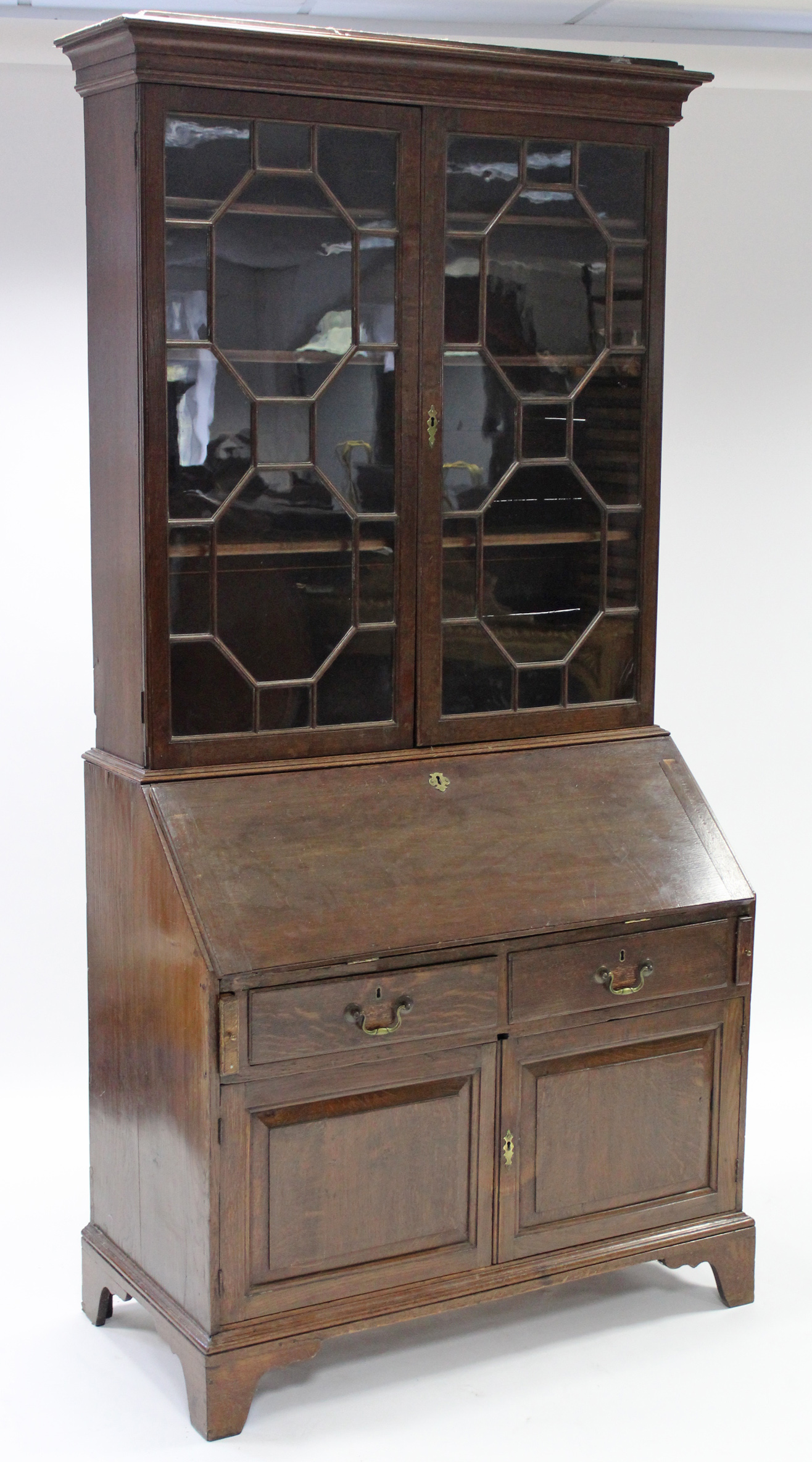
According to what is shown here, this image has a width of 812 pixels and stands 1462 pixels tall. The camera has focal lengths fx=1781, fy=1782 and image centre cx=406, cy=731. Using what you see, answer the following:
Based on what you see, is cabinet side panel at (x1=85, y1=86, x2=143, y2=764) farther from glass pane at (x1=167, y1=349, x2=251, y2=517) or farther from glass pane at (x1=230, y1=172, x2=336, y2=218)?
glass pane at (x1=230, y1=172, x2=336, y2=218)

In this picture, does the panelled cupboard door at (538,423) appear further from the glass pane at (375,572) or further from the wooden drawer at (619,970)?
the wooden drawer at (619,970)

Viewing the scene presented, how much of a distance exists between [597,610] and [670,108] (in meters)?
0.92

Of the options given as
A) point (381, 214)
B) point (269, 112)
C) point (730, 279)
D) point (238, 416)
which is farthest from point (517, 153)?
point (730, 279)

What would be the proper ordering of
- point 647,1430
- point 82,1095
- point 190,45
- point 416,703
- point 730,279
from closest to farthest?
1. point 190,45
2. point 647,1430
3. point 416,703
4. point 82,1095
5. point 730,279

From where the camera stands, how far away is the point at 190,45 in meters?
2.75

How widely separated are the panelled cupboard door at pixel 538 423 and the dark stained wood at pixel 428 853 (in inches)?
4.9

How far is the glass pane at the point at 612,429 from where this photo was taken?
3266 millimetres

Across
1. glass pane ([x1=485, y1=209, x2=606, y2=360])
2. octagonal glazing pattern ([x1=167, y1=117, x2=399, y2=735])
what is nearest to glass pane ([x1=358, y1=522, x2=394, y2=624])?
octagonal glazing pattern ([x1=167, y1=117, x2=399, y2=735])

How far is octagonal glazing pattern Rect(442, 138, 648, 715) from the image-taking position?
10.2 ft

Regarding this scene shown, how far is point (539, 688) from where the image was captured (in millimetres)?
3297

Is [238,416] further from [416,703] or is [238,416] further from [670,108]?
[670,108]

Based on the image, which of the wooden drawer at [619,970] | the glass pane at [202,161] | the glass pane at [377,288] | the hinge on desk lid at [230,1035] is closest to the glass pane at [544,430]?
the glass pane at [377,288]

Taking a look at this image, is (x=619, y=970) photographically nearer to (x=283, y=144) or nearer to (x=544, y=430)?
(x=544, y=430)

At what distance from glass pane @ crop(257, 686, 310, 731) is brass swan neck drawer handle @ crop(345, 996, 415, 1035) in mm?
505
